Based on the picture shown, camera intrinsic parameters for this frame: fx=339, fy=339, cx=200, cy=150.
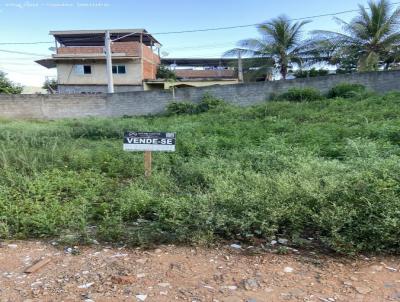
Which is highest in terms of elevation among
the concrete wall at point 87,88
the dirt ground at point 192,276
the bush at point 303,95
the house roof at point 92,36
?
the house roof at point 92,36

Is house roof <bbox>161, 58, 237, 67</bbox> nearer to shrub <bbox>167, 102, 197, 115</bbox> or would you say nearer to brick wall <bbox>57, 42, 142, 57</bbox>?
brick wall <bbox>57, 42, 142, 57</bbox>

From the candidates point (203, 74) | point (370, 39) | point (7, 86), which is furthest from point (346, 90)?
point (7, 86)

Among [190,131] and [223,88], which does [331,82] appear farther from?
[190,131]

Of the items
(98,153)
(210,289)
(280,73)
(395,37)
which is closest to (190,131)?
(98,153)

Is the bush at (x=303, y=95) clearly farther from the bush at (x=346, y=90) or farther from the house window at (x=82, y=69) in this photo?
the house window at (x=82, y=69)

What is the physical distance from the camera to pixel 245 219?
2.99 metres

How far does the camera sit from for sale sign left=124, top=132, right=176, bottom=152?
4.62m

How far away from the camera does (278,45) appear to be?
66.7 ft

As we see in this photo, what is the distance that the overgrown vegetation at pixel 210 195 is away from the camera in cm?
286

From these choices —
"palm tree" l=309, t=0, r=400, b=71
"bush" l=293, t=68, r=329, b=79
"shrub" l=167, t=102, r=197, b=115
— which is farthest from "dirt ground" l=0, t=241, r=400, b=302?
"bush" l=293, t=68, r=329, b=79

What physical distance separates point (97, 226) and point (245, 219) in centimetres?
145

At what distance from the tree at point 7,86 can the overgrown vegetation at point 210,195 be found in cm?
2157

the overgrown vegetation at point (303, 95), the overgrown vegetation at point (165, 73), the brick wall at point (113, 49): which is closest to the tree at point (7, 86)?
the brick wall at point (113, 49)

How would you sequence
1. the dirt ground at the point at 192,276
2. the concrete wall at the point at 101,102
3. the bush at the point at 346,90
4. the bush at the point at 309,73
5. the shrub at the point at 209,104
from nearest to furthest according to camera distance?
the dirt ground at the point at 192,276 < the bush at the point at 346,90 < the shrub at the point at 209,104 < the concrete wall at the point at 101,102 < the bush at the point at 309,73
